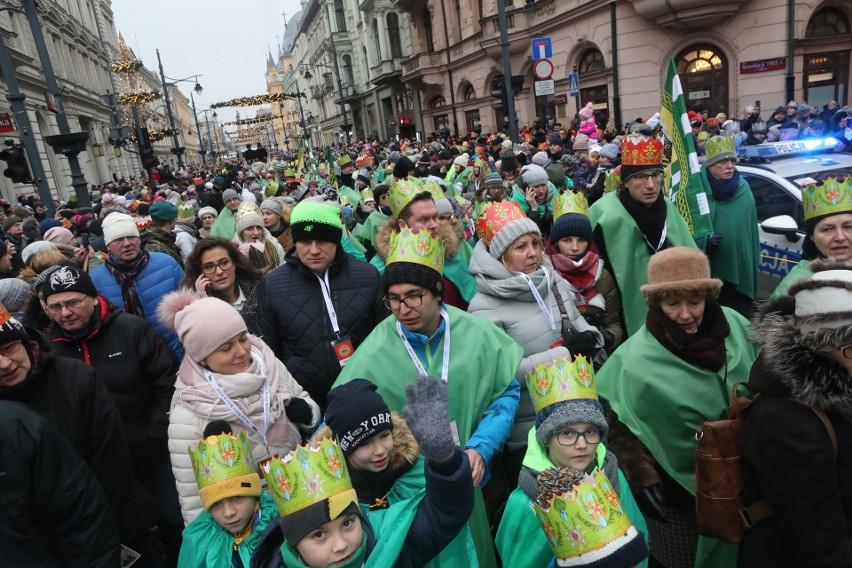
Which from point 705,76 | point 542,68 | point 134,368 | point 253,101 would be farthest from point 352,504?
point 253,101

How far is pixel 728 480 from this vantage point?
6.61ft

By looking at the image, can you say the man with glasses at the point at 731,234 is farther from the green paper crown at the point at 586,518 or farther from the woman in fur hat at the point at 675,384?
the green paper crown at the point at 586,518

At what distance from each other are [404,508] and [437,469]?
297 mm

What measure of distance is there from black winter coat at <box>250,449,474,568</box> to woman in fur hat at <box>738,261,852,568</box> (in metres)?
0.97

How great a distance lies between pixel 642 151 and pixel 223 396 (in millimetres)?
3353

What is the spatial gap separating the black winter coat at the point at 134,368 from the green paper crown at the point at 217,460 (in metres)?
1.03

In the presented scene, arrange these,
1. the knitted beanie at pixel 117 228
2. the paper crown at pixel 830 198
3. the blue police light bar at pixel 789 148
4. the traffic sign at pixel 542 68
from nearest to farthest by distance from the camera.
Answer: the paper crown at pixel 830 198, the knitted beanie at pixel 117 228, the blue police light bar at pixel 789 148, the traffic sign at pixel 542 68

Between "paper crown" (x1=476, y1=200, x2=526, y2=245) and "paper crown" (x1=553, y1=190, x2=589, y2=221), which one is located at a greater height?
"paper crown" (x1=476, y1=200, x2=526, y2=245)

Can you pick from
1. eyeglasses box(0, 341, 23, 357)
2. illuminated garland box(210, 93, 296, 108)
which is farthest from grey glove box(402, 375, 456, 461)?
illuminated garland box(210, 93, 296, 108)

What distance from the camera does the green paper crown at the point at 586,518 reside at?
1.61 m

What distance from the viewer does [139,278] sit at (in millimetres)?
4309

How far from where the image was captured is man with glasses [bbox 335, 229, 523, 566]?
2570 mm

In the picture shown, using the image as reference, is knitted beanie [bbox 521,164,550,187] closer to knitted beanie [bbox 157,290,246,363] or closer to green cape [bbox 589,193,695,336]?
green cape [bbox 589,193,695,336]

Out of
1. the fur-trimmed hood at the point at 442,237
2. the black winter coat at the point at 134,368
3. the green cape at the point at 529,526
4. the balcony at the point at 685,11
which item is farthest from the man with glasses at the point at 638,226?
the balcony at the point at 685,11
